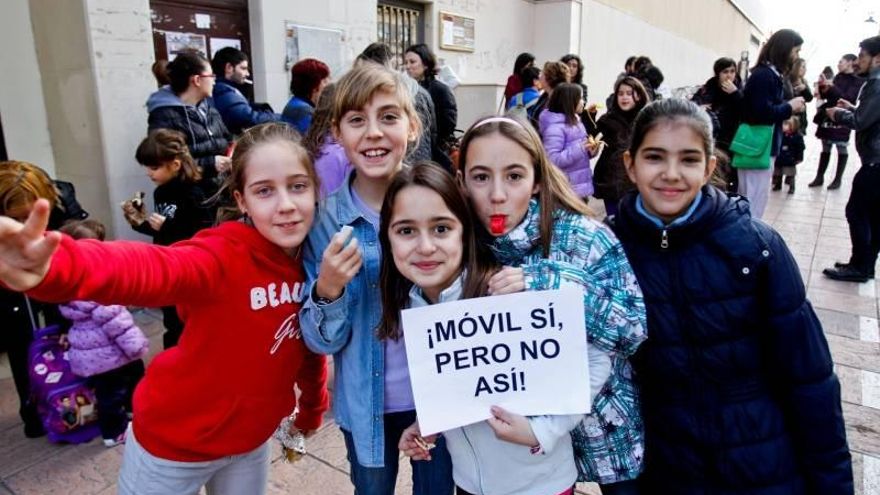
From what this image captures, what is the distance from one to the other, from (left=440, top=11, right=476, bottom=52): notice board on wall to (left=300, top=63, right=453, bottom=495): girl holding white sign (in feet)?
26.0

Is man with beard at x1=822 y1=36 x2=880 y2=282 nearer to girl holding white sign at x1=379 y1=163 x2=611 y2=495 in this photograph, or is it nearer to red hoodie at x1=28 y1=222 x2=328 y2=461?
girl holding white sign at x1=379 y1=163 x2=611 y2=495

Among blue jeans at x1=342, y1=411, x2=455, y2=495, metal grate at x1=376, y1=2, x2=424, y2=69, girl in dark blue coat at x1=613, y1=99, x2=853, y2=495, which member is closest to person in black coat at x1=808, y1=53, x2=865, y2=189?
metal grate at x1=376, y1=2, x2=424, y2=69

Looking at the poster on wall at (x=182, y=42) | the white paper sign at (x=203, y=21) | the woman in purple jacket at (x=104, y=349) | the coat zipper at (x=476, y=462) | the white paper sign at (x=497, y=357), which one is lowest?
the woman in purple jacket at (x=104, y=349)

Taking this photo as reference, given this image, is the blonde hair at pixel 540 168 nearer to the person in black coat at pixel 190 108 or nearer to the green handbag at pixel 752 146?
the person in black coat at pixel 190 108

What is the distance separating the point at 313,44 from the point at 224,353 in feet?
18.2

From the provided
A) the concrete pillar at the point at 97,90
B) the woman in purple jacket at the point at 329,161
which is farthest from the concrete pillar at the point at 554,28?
the woman in purple jacket at the point at 329,161

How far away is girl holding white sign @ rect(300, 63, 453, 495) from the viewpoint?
167 cm

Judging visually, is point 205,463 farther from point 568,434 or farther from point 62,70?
point 62,70

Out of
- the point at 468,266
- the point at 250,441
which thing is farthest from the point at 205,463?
the point at 468,266

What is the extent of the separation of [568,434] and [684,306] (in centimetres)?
45

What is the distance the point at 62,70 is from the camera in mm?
4625

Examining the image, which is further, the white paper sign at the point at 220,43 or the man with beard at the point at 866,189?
the white paper sign at the point at 220,43

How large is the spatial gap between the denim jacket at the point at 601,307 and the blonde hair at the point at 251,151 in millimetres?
596

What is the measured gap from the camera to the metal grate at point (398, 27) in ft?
27.2
